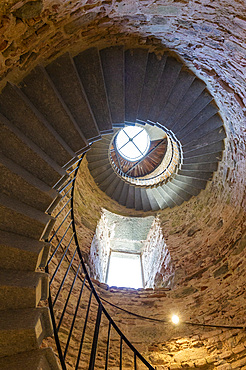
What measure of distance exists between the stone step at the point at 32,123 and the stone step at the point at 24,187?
402mm

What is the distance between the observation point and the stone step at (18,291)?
162 cm

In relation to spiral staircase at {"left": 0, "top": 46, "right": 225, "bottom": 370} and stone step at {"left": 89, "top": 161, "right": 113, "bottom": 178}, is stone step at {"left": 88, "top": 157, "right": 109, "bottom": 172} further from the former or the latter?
spiral staircase at {"left": 0, "top": 46, "right": 225, "bottom": 370}

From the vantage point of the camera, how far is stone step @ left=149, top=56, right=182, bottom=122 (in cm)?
337

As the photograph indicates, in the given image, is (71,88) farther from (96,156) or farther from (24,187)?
(96,156)

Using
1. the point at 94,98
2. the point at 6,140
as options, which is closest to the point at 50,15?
the point at 94,98

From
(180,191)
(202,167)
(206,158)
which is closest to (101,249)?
(180,191)

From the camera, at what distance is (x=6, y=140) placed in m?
2.10

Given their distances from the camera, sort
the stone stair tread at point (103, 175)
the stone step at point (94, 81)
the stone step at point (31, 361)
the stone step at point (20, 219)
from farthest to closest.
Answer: the stone stair tread at point (103, 175)
the stone step at point (94, 81)
the stone step at point (20, 219)
the stone step at point (31, 361)

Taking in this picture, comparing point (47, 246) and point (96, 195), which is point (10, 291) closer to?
point (47, 246)

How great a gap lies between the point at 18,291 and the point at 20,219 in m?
0.60

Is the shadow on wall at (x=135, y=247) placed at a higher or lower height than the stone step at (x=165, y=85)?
lower

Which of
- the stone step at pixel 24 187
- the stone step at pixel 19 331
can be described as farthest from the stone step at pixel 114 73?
the stone step at pixel 19 331

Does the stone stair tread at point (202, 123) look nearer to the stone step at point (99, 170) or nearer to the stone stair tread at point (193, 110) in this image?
the stone stair tread at point (193, 110)

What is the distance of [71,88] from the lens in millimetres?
2732
